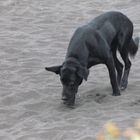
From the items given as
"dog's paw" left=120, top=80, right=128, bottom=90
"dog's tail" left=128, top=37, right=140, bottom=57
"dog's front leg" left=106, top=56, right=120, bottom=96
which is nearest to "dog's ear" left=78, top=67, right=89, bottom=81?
"dog's front leg" left=106, top=56, right=120, bottom=96

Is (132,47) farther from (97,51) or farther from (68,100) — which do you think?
(68,100)

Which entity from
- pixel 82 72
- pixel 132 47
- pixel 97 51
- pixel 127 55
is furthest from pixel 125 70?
pixel 82 72

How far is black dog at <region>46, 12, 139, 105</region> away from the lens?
20.5ft

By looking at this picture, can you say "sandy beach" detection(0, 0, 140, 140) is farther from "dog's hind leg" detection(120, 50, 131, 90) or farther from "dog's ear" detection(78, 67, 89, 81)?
"dog's ear" detection(78, 67, 89, 81)

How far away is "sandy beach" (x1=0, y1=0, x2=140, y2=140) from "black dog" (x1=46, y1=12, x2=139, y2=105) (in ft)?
A: 0.79

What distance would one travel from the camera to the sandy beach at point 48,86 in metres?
5.87

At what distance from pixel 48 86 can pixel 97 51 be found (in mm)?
1260

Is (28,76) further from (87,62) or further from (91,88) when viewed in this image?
(87,62)

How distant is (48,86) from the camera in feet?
24.6

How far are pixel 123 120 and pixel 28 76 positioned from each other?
2.48 metres

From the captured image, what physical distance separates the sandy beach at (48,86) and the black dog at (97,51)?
242 mm

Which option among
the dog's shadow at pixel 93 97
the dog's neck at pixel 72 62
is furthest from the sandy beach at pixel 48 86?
the dog's neck at pixel 72 62

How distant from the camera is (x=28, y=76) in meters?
8.00

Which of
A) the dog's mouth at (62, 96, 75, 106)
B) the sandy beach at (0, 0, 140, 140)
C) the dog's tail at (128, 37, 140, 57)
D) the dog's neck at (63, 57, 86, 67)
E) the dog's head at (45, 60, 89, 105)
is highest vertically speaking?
the dog's neck at (63, 57, 86, 67)
